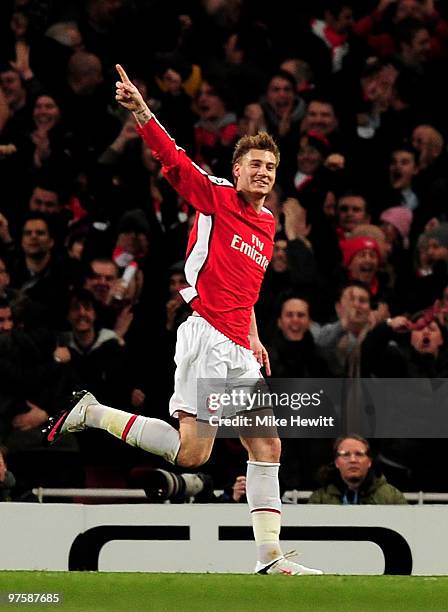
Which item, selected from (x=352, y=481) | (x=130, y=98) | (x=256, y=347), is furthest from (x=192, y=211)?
(x=130, y=98)

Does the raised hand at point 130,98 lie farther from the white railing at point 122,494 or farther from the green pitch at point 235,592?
the white railing at point 122,494

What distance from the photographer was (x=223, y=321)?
779 cm

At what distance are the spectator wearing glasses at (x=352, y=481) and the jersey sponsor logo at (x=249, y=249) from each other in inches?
68.3

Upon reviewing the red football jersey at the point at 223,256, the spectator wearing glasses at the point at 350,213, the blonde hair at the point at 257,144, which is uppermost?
the spectator wearing glasses at the point at 350,213

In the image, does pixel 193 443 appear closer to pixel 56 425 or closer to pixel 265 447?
pixel 265 447

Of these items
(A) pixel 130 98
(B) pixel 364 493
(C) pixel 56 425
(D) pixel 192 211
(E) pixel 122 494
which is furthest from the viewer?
(D) pixel 192 211

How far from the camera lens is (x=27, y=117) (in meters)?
12.6

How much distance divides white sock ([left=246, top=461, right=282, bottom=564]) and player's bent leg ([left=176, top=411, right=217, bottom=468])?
0.94 ft

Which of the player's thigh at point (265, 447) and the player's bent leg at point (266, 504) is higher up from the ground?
the player's thigh at point (265, 447)

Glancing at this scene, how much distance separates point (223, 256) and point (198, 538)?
175 centimetres

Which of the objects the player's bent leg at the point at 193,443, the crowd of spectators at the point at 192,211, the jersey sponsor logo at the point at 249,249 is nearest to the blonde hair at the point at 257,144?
the jersey sponsor logo at the point at 249,249

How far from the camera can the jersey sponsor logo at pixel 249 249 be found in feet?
25.4

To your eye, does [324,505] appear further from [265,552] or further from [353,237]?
[353,237]

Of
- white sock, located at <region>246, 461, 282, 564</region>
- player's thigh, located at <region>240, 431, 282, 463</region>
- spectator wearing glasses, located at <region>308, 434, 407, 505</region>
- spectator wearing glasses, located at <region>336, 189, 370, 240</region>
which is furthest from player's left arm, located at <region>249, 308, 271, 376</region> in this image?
spectator wearing glasses, located at <region>336, 189, 370, 240</region>
